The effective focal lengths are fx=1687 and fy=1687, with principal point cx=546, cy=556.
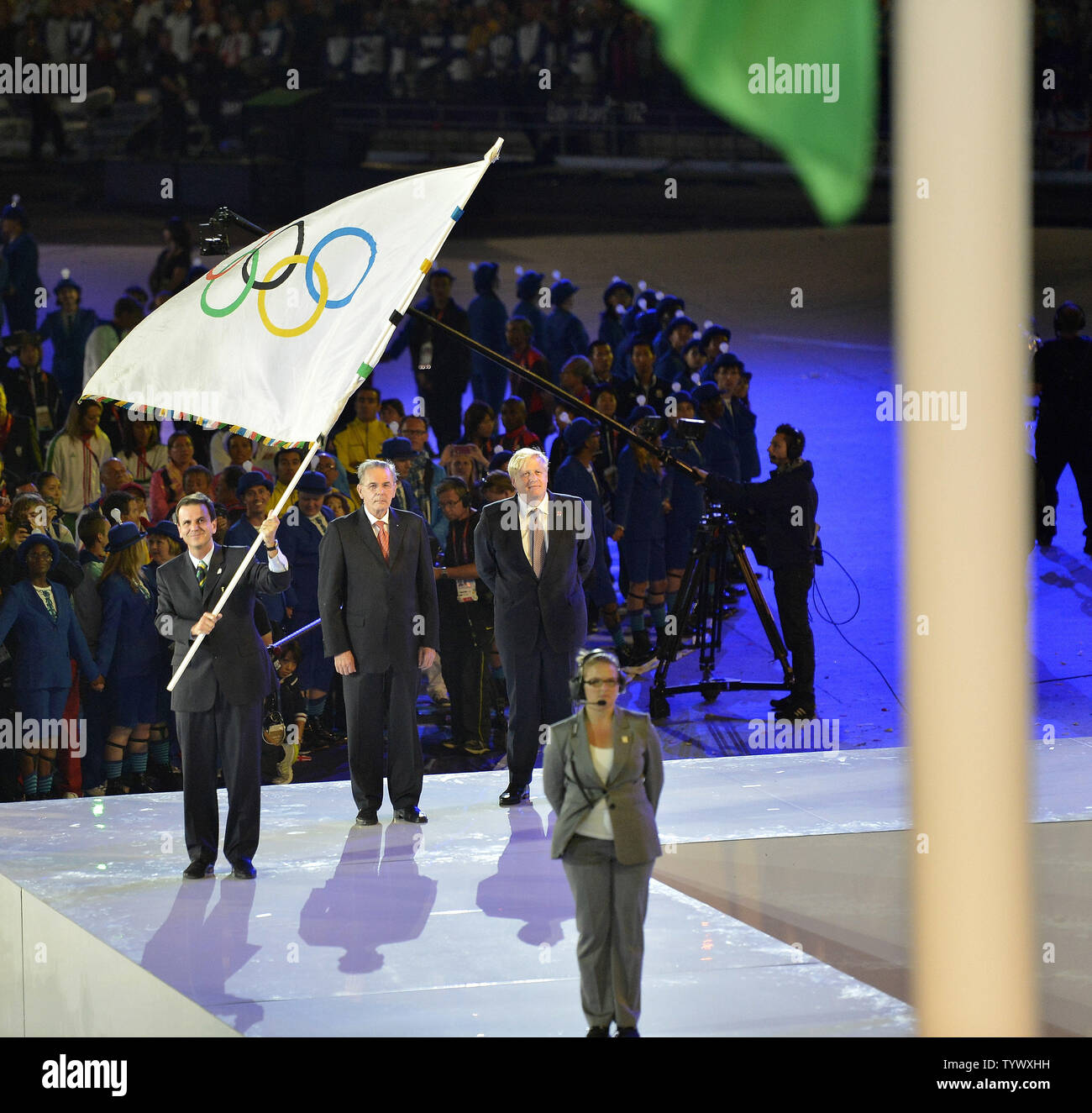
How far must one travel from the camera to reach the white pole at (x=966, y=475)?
1.25 meters

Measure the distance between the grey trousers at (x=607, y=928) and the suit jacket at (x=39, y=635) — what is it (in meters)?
3.64

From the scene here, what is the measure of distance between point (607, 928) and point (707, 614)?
17.1 ft

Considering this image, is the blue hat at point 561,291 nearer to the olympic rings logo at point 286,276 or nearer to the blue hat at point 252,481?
the blue hat at point 252,481

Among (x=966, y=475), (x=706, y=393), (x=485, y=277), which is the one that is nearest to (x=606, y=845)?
(x=966, y=475)

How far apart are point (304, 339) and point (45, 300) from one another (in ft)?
24.2

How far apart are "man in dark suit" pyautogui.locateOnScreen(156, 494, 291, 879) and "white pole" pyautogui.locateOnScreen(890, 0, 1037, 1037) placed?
15.8 ft

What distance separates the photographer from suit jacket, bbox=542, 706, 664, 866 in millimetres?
4625

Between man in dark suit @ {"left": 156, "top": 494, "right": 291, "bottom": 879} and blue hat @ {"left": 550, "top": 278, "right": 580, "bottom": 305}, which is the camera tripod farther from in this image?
man in dark suit @ {"left": 156, "top": 494, "right": 291, "bottom": 879}

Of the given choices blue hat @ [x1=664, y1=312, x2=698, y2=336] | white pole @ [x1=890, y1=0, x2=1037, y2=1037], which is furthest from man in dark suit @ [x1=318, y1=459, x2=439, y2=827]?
white pole @ [x1=890, y1=0, x2=1037, y2=1037]

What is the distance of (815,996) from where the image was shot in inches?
202

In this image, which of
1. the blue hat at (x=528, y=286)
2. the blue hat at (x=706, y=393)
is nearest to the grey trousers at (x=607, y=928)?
the blue hat at (x=706, y=393)

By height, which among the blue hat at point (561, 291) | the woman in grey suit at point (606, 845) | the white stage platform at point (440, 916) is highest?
the blue hat at point (561, 291)

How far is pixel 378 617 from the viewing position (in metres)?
6.76

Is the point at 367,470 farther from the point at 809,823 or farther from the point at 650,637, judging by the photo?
the point at 650,637
